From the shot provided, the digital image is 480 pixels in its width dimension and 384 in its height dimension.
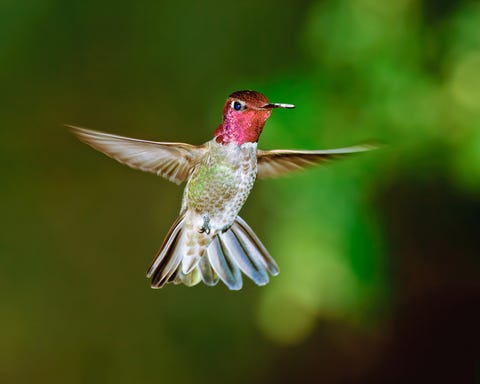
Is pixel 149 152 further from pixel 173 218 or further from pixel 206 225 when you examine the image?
pixel 173 218

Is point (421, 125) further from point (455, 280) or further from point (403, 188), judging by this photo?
point (455, 280)

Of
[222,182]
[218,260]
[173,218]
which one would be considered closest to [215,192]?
[222,182]

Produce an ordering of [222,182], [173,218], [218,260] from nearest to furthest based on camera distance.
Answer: [222,182]
[218,260]
[173,218]

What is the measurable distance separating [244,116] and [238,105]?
2cm

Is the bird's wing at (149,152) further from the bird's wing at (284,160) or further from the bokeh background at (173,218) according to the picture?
the bokeh background at (173,218)

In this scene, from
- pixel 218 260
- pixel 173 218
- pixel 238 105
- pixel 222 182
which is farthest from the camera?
pixel 173 218

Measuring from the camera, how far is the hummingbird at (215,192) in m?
0.61

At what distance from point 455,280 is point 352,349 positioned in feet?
2.10

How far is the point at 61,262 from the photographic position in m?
2.76

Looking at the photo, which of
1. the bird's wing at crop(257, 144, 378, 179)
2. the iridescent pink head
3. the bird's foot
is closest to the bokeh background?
the bird's wing at crop(257, 144, 378, 179)

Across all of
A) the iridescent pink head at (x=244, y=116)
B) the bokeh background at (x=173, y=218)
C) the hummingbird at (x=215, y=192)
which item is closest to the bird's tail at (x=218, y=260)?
the hummingbird at (x=215, y=192)

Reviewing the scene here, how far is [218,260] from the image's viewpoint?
78cm

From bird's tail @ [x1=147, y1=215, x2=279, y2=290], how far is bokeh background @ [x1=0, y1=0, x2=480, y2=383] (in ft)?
3.29

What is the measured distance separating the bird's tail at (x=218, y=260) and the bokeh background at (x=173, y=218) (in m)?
1.00
